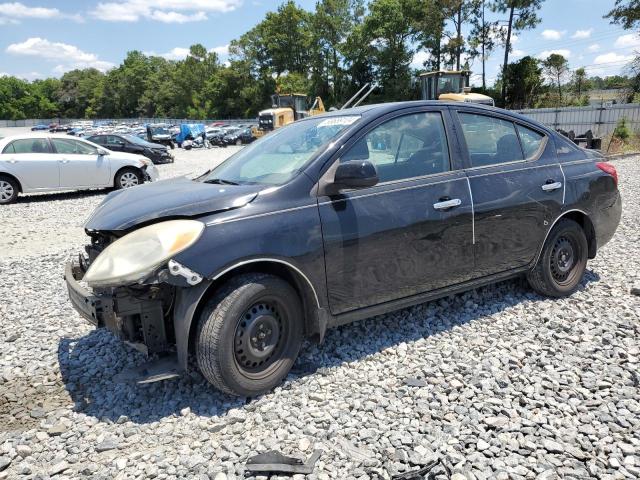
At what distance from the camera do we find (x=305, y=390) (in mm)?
3301

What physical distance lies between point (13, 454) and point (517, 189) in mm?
3982

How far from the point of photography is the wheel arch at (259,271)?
2924 mm

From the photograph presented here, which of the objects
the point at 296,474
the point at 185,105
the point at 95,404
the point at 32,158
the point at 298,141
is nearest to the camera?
the point at 296,474

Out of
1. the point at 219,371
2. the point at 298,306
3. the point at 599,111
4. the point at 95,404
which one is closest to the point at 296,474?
the point at 219,371

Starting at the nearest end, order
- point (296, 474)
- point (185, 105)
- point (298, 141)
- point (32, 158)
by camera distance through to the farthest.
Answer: point (296, 474) → point (298, 141) → point (32, 158) → point (185, 105)

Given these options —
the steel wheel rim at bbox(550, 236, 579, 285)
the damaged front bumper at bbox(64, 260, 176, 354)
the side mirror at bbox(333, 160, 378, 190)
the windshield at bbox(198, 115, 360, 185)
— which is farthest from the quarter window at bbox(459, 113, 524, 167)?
the damaged front bumper at bbox(64, 260, 176, 354)

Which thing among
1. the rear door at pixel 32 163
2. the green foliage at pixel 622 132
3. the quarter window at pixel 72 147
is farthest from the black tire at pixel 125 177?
the green foliage at pixel 622 132

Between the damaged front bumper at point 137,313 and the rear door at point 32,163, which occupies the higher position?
the rear door at point 32,163

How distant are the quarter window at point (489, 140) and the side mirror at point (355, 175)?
1.24 metres

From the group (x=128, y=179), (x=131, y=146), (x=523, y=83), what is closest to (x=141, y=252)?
(x=128, y=179)

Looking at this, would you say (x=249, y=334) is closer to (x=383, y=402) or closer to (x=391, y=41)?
(x=383, y=402)

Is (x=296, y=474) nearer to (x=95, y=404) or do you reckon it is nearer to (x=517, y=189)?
(x=95, y=404)

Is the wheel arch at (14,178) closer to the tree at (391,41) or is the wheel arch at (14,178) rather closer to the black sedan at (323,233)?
the black sedan at (323,233)

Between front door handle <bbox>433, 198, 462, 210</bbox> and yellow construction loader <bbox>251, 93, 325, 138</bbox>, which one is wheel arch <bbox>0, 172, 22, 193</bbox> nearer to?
front door handle <bbox>433, 198, 462, 210</bbox>
